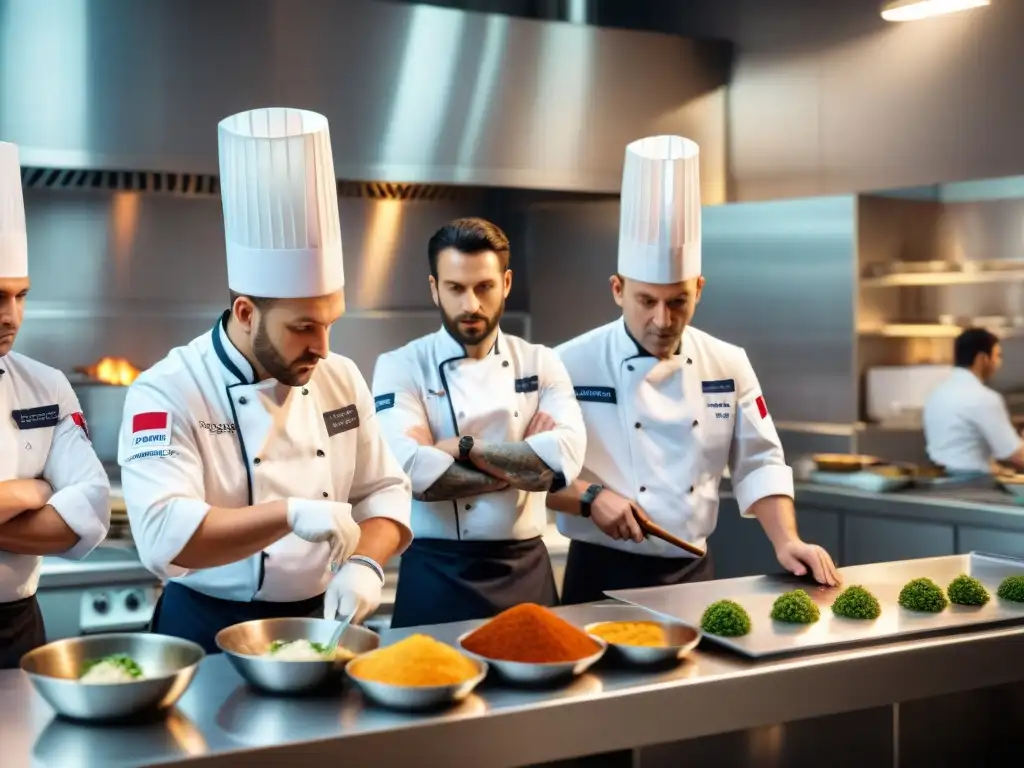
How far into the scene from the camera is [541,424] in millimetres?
3209

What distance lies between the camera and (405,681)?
1.90 meters

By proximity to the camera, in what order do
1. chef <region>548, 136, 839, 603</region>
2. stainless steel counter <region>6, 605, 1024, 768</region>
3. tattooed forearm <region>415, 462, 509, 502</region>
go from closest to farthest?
stainless steel counter <region>6, 605, 1024, 768</region> → tattooed forearm <region>415, 462, 509, 502</region> → chef <region>548, 136, 839, 603</region>

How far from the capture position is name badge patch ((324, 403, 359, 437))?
2.59 metres

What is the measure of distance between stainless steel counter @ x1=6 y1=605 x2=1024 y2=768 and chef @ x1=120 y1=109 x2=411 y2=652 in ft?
0.75

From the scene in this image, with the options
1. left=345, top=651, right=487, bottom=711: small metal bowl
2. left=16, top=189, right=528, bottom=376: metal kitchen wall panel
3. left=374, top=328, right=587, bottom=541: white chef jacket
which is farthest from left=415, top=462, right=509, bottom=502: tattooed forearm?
left=16, top=189, right=528, bottom=376: metal kitchen wall panel

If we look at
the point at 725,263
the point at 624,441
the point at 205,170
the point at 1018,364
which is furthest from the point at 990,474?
the point at 205,170

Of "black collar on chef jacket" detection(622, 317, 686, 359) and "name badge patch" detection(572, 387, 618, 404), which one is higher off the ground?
"black collar on chef jacket" detection(622, 317, 686, 359)

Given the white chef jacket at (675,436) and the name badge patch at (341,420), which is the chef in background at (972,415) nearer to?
the white chef jacket at (675,436)

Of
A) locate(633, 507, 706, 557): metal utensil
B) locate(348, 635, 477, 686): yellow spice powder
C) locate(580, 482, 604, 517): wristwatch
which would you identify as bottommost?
locate(348, 635, 477, 686): yellow spice powder

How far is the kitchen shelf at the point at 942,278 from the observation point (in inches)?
217

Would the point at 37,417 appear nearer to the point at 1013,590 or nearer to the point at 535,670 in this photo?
the point at 535,670

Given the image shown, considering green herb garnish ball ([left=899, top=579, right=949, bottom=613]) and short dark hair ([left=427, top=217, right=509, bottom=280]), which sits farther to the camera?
short dark hair ([left=427, top=217, right=509, bottom=280])

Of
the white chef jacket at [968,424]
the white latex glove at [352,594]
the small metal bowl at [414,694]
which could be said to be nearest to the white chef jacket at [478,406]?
the white latex glove at [352,594]

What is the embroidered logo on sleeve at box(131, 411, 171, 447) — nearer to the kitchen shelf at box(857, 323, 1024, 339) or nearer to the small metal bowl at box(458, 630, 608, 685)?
the small metal bowl at box(458, 630, 608, 685)
